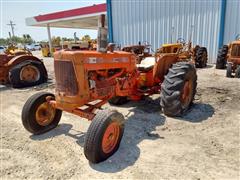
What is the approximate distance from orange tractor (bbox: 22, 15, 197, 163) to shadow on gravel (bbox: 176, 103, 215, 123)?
127 mm

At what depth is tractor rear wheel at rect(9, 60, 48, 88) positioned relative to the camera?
8508 mm

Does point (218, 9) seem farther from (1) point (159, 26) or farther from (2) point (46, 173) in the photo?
(2) point (46, 173)

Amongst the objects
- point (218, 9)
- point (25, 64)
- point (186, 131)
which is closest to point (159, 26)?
point (218, 9)

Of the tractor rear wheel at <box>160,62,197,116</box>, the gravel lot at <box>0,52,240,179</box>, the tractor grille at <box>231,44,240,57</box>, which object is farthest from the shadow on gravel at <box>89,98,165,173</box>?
the tractor grille at <box>231,44,240,57</box>

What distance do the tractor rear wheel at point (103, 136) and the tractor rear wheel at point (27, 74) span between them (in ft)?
21.1

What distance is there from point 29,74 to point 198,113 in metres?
6.77

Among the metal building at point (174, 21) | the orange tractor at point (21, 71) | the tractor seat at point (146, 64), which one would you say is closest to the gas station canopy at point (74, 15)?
the metal building at point (174, 21)

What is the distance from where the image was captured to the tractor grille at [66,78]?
3.46m

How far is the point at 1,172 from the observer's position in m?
3.14

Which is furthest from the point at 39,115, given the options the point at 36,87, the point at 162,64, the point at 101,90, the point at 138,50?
the point at 36,87

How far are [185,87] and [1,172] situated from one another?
3.57 metres

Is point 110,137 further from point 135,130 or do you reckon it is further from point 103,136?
point 135,130

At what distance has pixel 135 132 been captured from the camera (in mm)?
4051

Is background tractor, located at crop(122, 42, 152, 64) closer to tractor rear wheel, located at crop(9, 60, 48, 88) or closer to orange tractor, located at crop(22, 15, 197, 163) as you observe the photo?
orange tractor, located at crop(22, 15, 197, 163)
